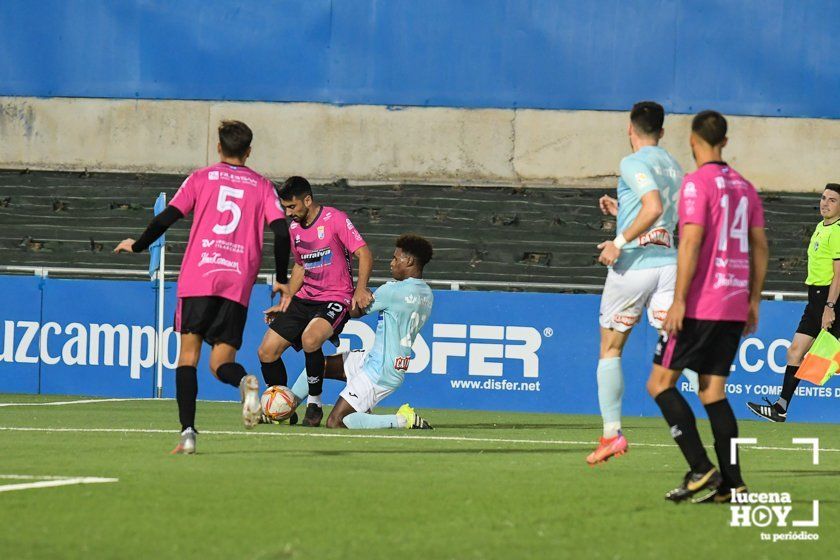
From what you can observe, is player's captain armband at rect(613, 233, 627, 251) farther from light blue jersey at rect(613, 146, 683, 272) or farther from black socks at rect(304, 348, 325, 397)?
black socks at rect(304, 348, 325, 397)

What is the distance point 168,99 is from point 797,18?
10.8 meters

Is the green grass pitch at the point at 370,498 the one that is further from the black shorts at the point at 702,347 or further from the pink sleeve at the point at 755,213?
the pink sleeve at the point at 755,213

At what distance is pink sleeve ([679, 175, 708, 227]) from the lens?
675 cm

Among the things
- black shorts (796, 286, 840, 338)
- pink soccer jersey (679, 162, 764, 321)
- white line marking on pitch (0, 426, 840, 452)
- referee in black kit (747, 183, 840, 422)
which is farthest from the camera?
black shorts (796, 286, 840, 338)

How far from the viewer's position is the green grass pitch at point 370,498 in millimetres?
5371

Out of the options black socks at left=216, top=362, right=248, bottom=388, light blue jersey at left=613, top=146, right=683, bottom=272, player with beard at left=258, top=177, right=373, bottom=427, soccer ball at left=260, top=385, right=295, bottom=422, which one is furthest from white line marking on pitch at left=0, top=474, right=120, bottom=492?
player with beard at left=258, top=177, right=373, bottom=427

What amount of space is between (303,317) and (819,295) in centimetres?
526

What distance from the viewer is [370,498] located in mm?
6730

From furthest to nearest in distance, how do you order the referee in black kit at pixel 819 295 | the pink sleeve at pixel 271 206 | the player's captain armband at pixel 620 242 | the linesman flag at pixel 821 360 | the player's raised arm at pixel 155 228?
the referee in black kit at pixel 819 295, the linesman flag at pixel 821 360, the pink sleeve at pixel 271 206, the player's raised arm at pixel 155 228, the player's captain armband at pixel 620 242

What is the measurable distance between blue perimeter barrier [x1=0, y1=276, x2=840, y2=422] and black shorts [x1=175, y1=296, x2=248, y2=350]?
293 inches

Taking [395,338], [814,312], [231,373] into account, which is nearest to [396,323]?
[395,338]

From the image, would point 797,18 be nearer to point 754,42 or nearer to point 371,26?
point 754,42

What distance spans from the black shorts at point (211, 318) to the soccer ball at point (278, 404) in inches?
126

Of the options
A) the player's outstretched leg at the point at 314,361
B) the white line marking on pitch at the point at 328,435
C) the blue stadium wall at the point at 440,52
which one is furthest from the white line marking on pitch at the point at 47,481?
the blue stadium wall at the point at 440,52
